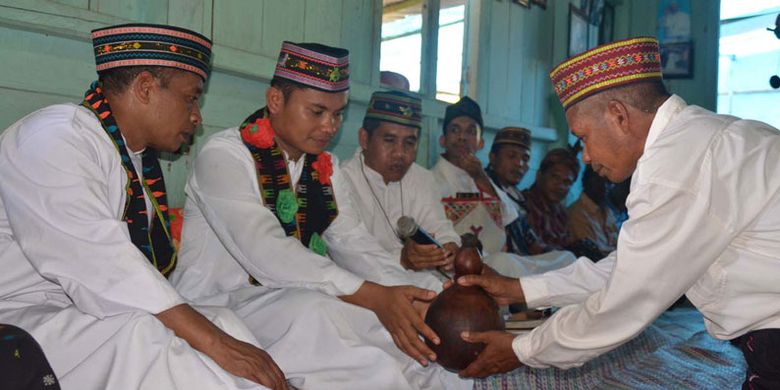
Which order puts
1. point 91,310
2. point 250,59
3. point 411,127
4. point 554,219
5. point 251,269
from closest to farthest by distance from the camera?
point 91,310
point 251,269
point 250,59
point 411,127
point 554,219

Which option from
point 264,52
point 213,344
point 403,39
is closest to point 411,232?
point 264,52

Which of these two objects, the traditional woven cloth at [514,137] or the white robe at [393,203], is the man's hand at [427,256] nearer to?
the white robe at [393,203]

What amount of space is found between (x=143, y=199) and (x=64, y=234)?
581 mm

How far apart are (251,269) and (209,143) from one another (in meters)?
0.70

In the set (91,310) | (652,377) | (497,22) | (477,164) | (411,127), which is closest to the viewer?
(91,310)

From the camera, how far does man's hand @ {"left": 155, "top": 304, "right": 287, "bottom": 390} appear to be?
7.04 feet

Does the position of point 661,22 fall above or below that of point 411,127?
above

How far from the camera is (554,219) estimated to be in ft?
22.2

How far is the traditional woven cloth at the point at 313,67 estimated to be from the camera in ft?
11.6

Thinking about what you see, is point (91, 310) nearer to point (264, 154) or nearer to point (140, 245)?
point (140, 245)

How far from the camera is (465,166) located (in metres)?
5.76

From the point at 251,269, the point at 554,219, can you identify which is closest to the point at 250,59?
the point at 251,269

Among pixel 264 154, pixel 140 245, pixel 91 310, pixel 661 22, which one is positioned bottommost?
pixel 91 310

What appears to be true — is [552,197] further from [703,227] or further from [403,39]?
[703,227]
